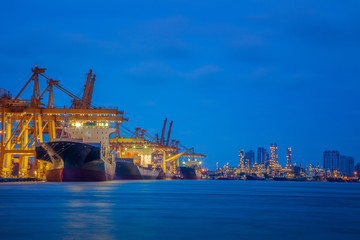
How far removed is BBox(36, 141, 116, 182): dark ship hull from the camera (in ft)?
192

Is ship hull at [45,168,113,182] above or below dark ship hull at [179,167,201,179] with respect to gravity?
above

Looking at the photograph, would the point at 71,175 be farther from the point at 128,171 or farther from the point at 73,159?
the point at 128,171

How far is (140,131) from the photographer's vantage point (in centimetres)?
16438

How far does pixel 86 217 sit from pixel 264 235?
22.4 ft

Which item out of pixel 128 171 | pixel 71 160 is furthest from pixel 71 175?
pixel 128 171

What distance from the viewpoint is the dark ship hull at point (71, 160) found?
58.6 metres

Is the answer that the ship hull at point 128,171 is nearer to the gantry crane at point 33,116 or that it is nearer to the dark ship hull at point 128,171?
the dark ship hull at point 128,171

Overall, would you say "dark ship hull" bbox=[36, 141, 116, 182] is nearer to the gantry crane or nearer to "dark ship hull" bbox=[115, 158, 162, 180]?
the gantry crane

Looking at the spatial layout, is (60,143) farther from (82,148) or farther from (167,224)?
(167,224)

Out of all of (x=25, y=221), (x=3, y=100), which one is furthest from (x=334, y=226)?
(x=3, y=100)

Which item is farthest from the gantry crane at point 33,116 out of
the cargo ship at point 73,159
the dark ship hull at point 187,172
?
the dark ship hull at point 187,172

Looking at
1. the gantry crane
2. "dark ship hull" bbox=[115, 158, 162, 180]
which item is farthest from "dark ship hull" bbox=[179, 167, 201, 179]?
the gantry crane

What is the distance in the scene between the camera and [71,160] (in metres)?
60.8

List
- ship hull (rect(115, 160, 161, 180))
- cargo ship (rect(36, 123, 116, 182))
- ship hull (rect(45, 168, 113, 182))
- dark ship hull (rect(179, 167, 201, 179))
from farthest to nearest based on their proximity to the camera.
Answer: dark ship hull (rect(179, 167, 201, 179)) < ship hull (rect(115, 160, 161, 180)) < ship hull (rect(45, 168, 113, 182)) < cargo ship (rect(36, 123, 116, 182))
